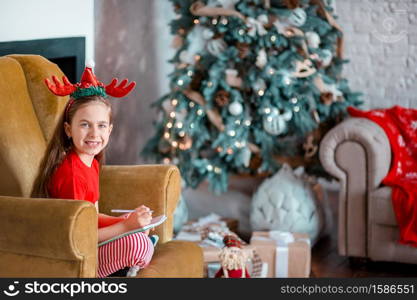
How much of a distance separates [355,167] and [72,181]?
1.80 m

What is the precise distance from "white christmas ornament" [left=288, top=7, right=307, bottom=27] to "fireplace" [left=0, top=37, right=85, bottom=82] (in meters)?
1.22

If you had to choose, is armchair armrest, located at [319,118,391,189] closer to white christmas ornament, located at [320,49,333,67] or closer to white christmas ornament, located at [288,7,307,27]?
white christmas ornament, located at [320,49,333,67]

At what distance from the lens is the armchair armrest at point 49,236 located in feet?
5.89

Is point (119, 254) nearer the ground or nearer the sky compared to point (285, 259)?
nearer the sky

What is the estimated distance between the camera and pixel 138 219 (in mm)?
1992

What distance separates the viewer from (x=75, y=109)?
2.09 metres

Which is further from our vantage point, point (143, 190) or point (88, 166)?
point (143, 190)

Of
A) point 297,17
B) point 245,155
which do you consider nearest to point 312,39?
point 297,17

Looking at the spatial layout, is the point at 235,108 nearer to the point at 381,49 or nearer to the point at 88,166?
the point at 381,49

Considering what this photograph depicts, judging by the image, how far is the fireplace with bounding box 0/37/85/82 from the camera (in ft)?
8.84

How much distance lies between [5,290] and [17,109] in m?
0.63

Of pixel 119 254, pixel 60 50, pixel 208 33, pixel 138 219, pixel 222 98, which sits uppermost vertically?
pixel 208 33

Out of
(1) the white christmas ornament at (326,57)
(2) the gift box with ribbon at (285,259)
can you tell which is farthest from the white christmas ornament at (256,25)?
(2) the gift box with ribbon at (285,259)

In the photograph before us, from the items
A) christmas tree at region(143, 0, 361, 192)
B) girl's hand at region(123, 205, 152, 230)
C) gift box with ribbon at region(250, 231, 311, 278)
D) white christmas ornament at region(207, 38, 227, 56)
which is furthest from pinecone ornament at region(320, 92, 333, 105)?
girl's hand at region(123, 205, 152, 230)
